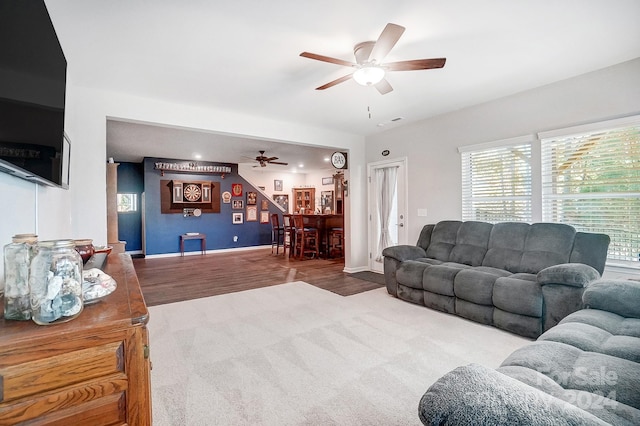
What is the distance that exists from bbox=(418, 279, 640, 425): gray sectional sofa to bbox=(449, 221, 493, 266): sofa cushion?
5.24 ft

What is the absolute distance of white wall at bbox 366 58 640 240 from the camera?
9.96 feet

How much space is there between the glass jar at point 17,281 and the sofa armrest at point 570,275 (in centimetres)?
344

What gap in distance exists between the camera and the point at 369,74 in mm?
2631

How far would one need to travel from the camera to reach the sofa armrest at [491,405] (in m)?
0.75

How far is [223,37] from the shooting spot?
2461 millimetres

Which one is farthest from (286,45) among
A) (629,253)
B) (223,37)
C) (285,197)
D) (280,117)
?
(285,197)

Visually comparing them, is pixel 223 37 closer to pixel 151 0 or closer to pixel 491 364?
pixel 151 0

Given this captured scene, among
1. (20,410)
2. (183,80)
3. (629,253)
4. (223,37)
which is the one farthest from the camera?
(183,80)

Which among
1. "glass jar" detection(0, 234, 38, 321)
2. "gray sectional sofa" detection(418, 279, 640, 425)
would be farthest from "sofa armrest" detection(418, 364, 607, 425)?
"glass jar" detection(0, 234, 38, 321)

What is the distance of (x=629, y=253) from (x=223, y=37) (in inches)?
173

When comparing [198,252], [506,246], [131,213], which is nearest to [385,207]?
[506,246]

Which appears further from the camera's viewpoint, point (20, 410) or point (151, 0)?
point (151, 0)

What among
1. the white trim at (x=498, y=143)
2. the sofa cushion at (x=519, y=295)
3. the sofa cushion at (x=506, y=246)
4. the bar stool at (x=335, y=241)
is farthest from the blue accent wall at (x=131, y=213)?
the sofa cushion at (x=519, y=295)

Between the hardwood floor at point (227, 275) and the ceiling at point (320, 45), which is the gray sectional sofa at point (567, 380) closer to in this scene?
the ceiling at point (320, 45)
